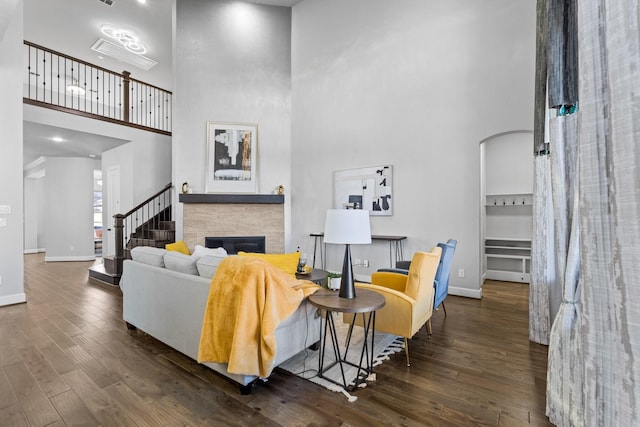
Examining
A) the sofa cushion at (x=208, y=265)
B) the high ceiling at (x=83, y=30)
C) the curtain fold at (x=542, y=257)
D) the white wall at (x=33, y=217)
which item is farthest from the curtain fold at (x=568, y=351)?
the white wall at (x=33, y=217)

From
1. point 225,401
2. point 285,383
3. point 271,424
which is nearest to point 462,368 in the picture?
point 285,383

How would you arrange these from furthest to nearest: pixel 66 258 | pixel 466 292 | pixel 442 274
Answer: pixel 66 258
pixel 466 292
pixel 442 274

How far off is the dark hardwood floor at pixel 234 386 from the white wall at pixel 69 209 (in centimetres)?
587

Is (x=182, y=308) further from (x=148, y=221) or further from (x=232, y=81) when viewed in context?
(x=148, y=221)

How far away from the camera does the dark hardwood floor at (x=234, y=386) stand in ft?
5.98

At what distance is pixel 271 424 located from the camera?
1761 millimetres

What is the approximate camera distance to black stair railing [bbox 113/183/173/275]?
6.26 meters

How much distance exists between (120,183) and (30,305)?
3999mm

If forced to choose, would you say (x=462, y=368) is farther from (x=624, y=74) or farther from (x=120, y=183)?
(x=120, y=183)

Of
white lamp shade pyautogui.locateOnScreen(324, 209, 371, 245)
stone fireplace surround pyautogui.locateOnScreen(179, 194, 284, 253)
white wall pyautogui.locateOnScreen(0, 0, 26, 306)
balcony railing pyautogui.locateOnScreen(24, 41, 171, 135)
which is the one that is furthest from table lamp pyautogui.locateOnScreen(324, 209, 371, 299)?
balcony railing pyautogui.locateOnScreen(24, 41, 171, 135)

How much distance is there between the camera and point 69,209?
8.24 meters

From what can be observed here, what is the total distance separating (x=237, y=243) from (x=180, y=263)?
3.52 metres

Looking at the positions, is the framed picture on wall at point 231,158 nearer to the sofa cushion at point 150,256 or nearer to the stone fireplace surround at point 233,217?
the stone fireplace surround at point 233,217

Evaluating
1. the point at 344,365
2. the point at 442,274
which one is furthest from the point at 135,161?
the point at 442,274
